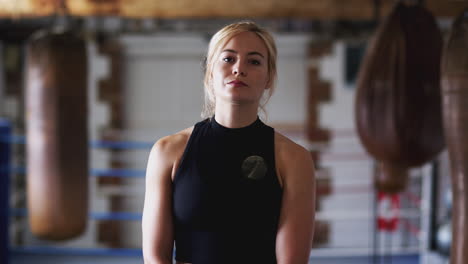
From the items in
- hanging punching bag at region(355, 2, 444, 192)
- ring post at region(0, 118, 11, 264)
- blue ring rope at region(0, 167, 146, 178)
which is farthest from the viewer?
blue ring rope at region(0, 167, 146, 178)

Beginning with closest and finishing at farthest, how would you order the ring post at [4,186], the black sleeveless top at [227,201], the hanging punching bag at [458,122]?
the black sleeveless top at [227,201]
the hanging punching bag at [458,122]
the ring post at [4,186]

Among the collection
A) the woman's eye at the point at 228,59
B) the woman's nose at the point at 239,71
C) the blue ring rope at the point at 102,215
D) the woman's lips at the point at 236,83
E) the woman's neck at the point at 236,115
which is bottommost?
the blue ring rope at the point at 102,215

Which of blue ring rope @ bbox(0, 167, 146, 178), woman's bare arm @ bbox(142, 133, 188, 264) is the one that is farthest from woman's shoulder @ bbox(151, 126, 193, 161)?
blue ring rope @ bbox(0, 167, 146, 178)

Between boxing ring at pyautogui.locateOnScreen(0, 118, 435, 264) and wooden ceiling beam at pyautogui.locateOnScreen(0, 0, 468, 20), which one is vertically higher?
wooden ceiling beam at pyautogui.locateOnScreen(0, 0, 468, 20)

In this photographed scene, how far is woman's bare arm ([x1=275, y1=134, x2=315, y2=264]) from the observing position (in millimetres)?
407

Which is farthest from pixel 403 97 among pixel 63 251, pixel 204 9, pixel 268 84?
pixel 63 251

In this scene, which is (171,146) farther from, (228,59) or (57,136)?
(57,136)

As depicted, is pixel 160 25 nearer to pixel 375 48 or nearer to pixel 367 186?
pixel 375 48

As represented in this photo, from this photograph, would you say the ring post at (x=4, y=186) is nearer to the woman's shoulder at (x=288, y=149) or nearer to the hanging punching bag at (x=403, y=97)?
the hanging punching bag at (x=403, y=97)

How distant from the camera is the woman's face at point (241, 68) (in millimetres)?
405

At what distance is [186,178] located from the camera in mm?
410

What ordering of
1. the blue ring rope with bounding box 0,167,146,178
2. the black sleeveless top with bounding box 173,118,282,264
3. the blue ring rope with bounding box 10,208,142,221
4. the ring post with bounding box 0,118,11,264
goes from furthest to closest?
the blue ring rope with bounding box 10,208,142,221, the blue ring rope with bounding box 0,167,146,178, the ring post with bounding box 0,118,11,264, the black sleeveless top with bounding box 173,118,282,264

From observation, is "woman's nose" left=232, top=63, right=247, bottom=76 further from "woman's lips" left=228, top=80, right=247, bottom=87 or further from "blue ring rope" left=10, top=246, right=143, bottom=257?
"blue ring rope" left=10, top=246, right=143, bottom=257

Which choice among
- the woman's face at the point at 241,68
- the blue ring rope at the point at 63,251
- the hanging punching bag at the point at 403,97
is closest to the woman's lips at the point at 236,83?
the woman's face at the point at 241,68
